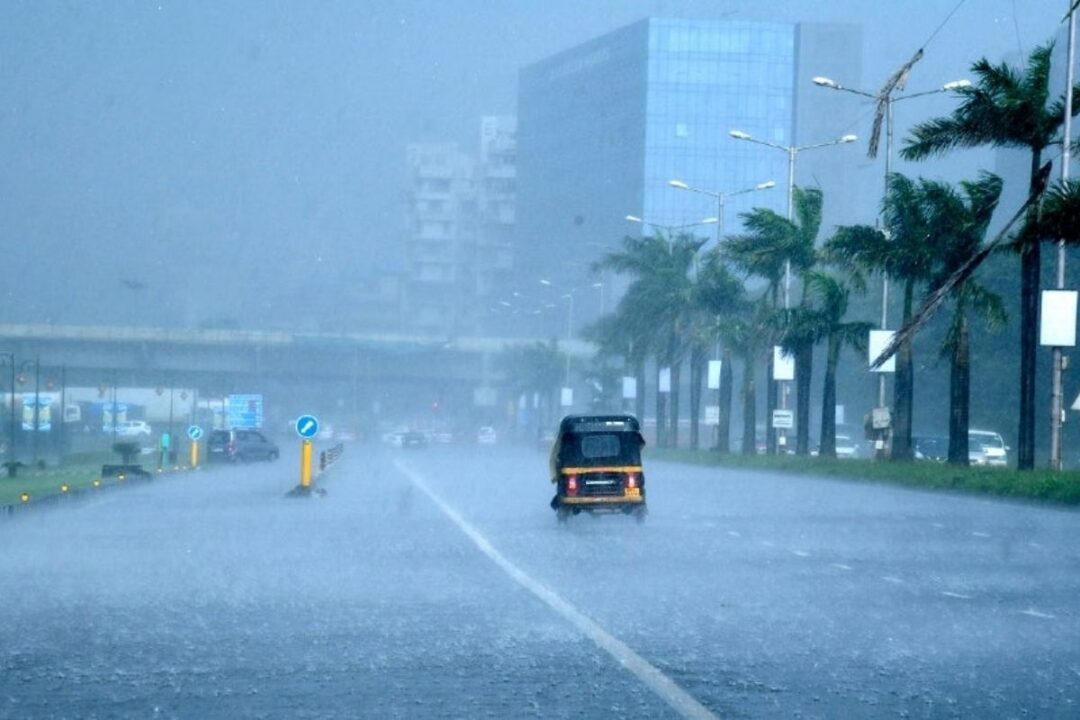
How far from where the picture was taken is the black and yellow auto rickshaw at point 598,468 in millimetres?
28484

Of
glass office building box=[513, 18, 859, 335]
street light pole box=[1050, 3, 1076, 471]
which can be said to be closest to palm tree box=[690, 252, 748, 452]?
street light pole box=[1050, 3, 1076, 471]

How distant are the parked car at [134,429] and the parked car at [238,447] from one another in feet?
96.9

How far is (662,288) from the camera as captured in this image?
266 feet

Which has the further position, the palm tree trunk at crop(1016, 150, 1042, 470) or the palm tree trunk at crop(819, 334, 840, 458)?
the palm tree trunk at crop(819, 334, 840, 458)

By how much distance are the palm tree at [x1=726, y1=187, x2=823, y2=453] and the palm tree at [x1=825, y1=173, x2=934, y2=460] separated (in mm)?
7591

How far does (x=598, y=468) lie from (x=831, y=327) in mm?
29942

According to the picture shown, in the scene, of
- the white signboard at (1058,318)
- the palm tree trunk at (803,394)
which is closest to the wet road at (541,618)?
the white signboard at (1058,318)

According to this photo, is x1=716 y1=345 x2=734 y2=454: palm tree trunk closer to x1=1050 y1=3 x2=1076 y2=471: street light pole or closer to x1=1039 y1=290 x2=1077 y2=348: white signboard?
x1=1050 y1=3 x2=1076 y2=471: street light pole

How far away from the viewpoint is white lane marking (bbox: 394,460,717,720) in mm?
10155

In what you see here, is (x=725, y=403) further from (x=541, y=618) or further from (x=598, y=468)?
(x=541, y=618)

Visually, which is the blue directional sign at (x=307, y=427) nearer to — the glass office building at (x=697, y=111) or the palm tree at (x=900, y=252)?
the palm tree at (x=900, y=252)

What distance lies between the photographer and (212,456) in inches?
2968

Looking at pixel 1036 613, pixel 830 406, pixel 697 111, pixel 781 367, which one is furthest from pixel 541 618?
pixel 697 111

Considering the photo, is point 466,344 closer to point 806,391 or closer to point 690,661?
point 806,391
